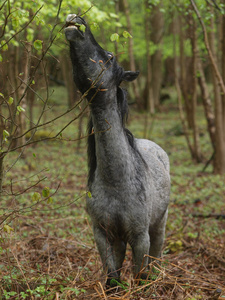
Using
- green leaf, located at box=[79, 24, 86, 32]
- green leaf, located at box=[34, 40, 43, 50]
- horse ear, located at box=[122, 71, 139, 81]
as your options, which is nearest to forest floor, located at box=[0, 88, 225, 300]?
horse ear, located at box=[122, 71, 139, 81]

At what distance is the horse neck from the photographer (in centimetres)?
321

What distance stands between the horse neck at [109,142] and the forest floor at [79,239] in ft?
0.96

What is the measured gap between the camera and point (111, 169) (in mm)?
3311

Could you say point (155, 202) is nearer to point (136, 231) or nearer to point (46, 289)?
point (136, 231)

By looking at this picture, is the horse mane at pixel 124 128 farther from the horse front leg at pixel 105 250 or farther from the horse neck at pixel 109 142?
the horse front leg at pixel 105 250

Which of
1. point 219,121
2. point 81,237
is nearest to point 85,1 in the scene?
point 219,121

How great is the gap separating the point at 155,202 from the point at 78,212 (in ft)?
12.7

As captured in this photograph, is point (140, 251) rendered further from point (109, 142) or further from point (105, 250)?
point (109, 142)

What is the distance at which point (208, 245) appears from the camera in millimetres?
6000

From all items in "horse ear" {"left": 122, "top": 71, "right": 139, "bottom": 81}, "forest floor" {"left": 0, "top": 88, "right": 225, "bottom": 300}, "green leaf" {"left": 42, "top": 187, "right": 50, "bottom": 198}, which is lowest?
"forest floor" {"left": 0, "top": 88, "right": 225, "bottom": 300}

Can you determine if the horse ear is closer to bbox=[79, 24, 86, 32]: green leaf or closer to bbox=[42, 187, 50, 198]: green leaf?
bbox=[79, 24, 86, 32]: green leaf

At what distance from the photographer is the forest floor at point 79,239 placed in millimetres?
3416

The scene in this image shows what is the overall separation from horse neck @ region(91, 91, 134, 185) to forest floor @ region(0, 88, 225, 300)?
0.29 metres

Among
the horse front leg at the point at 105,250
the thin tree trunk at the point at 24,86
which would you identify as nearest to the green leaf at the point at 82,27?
the thin tree trunk at the point at 24,86
